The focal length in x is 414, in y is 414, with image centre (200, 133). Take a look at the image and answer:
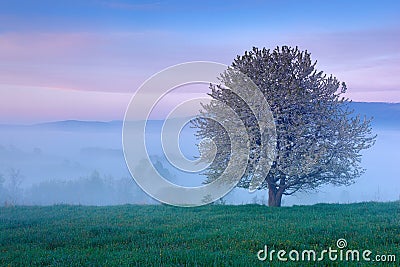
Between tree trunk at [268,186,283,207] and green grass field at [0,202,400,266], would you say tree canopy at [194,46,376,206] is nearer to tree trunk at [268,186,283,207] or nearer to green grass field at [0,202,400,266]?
A: tree trunk at [268,186,283,207]

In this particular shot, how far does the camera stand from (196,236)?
57.4 feet

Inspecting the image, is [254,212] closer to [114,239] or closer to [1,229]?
[114,239]

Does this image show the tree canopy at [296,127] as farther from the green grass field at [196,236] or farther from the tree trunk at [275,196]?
the green grass field at [196,236]

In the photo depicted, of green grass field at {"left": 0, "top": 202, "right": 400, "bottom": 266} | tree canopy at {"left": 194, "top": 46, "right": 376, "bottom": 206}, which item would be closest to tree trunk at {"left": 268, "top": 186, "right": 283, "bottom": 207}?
tree canopy at {"left": 194, "top": 46, "right": 376, "bottom": 206}

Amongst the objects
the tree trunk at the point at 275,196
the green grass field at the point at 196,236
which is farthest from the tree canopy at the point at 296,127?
the green grass field at the point at 196,236

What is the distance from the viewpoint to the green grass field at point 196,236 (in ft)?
44.4

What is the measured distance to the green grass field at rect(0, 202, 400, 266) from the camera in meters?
13.5

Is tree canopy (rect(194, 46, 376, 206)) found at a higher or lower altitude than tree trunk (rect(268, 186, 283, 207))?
higher

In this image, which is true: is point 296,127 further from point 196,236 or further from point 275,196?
point 196,236

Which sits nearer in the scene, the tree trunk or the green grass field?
the green grass field

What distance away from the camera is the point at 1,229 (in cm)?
2161

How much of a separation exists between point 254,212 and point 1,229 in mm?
14333

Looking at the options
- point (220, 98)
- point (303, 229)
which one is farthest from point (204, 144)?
point (303, 229)

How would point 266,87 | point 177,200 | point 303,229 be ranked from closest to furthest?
point 303,229 < point 266,87 < point 177,200
